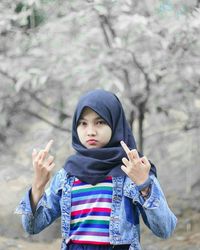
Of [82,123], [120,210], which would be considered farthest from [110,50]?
[120,210]

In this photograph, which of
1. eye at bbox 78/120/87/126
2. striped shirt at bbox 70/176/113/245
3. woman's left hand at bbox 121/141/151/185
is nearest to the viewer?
woman's left hand at bbox 121/141/151/185

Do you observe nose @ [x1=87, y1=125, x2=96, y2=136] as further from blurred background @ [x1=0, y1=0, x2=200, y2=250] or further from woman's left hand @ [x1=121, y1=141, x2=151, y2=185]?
blurred background @ [x1=0, y1=0, x2=200, y2=250]

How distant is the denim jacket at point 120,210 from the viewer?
2.08 meters

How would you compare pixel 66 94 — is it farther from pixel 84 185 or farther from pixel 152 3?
pixel 84 185

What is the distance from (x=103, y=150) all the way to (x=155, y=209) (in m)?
0.30

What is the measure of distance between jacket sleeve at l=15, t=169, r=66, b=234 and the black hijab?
9 centimetres

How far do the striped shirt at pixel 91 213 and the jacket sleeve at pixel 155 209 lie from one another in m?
0.09

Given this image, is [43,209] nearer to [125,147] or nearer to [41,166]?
[41,166]

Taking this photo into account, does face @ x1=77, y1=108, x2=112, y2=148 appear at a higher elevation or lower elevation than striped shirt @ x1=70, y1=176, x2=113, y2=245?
higher

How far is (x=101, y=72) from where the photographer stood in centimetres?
375

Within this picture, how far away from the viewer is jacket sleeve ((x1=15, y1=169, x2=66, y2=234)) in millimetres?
2215

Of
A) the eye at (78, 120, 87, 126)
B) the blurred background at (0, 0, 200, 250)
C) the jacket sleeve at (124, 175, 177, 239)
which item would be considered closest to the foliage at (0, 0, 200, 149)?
the blurred background at (0, 0, 200, 250)

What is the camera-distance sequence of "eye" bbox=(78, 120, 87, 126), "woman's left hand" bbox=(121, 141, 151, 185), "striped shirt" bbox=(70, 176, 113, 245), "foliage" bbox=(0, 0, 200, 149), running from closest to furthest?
"woman's left hand" bbox=(121, 141, 151, 185) → "striped shirt" bbox=(70, 176, 113, 245) → "eye" bbox=(78, 120, 87, 126) → "foliage" bbox=(0, 0, 200, 149)

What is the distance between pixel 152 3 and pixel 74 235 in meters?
2.39
